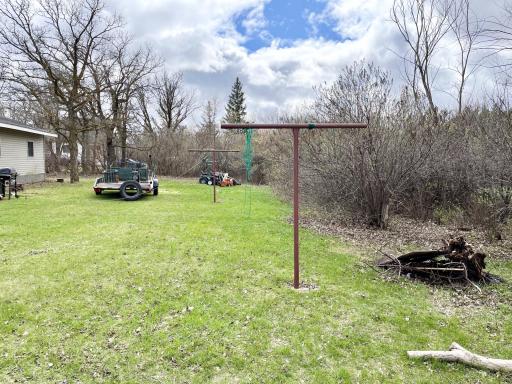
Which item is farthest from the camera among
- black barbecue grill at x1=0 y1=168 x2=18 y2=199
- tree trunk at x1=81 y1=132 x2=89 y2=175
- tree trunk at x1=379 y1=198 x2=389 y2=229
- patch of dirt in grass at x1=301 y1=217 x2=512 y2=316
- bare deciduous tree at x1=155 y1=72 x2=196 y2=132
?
bare deciduous tree at x1=155 y1=72 x2=196 y2=132

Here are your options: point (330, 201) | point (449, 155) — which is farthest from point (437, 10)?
point (330, 201)

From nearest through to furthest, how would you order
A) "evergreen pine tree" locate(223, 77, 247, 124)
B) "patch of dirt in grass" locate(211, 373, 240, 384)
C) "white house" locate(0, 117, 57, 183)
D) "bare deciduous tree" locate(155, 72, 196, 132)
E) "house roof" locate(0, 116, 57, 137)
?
1. "patch of dirt in grass" locate(211, 373, 240, 384)
2. "house roof" locate(0, 116, 57, 137)
3. "white house" locate(0, 117, 57, 183)
4. "bare deciduous tree" locate(155, 72, 196, 132)
5. "evergreen pine tree" locate(223, 77, 247, 124)

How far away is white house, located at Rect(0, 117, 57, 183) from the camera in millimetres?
14008

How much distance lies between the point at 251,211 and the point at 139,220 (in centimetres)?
310

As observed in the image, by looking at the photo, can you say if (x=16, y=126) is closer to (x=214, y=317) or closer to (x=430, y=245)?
(x=214, y=317)

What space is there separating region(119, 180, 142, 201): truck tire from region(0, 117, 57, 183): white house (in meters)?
5.98

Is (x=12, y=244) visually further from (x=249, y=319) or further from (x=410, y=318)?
(x=410, y=318)

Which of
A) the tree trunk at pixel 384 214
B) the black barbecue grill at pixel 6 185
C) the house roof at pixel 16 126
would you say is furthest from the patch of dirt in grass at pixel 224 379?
the house roof at pixel 16 126

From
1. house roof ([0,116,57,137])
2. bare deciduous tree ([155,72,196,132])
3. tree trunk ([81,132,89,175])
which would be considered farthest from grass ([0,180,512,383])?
bare deciduous tree ([155,72,196,132])

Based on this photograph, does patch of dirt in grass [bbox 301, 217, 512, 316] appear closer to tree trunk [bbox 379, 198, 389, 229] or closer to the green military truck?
tree trunk [bbox 379, 198, 389, 229]

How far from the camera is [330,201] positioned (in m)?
8.16

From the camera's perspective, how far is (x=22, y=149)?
15.3m

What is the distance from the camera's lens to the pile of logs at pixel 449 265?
4.34 metres

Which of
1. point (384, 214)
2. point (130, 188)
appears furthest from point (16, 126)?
point (384, 214)
